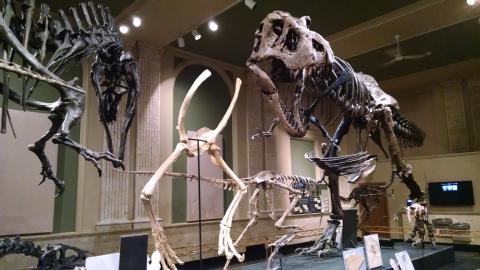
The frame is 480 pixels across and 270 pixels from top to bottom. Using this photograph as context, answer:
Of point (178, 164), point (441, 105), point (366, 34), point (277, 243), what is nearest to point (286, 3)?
point (366, 34)

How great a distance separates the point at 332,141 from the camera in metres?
5.77

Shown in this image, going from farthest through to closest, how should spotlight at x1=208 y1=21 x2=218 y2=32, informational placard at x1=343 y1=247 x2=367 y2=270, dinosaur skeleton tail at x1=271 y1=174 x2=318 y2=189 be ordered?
spotlight at x1=208 y1=21 x2=218 y2=32 → dinosaur skeleton tail at x1=271 y1=174 x2=318 y2=189 → informational placard at x1=343 y1=247 x2=367 y2=270

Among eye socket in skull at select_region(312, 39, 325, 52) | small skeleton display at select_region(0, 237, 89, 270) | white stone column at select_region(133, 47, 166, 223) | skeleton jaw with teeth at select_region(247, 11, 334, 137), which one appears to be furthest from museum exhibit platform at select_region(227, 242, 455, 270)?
white stone column at select_region(133, 47, 166, 223)

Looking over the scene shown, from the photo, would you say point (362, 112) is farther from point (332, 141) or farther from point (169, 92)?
point (169, 92)

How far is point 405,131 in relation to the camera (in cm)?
800

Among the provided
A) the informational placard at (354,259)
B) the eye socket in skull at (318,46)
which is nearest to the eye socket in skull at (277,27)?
the eye socket in skull at (318,46)

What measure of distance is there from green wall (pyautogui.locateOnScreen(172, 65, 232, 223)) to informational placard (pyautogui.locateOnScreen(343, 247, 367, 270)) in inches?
209

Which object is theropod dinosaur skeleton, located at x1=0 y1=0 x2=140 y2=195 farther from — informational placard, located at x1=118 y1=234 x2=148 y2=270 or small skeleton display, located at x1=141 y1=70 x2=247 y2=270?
informational placard, located at x1=118 y1=234 x2=148 y2=270

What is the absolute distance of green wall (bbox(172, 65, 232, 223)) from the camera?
9101 mm

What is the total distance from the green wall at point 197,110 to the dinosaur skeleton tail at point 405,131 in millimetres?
4543

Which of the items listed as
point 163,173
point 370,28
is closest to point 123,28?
point 163,173

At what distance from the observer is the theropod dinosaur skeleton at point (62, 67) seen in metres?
3.45

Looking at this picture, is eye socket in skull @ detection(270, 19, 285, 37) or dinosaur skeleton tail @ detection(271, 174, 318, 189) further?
dinosaur skeleton tail @ detection(271, 174, 318, 189)

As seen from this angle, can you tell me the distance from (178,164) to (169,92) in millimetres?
1813
